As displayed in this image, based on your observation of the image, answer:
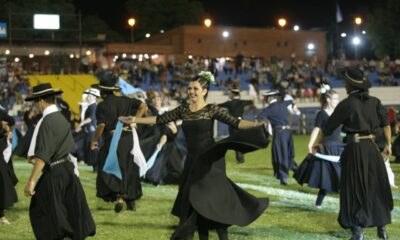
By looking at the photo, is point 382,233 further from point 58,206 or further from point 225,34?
point 225,34

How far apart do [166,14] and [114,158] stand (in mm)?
78649

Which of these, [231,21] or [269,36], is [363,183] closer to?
[269,36]

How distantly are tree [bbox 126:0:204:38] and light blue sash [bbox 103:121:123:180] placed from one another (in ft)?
253

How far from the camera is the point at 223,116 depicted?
743 cm

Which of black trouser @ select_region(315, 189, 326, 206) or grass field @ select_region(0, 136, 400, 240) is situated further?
black trouser @ select_region(315, 189, 326, 206)

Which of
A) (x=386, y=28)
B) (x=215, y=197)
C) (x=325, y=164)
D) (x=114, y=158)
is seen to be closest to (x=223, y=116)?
(x=215, y=197)

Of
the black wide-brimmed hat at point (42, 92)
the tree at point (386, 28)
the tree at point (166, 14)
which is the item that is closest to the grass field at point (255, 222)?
the black wide-brimmed hat at point (42, 92)

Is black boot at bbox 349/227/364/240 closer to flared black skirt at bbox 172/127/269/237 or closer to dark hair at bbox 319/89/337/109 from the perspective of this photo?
flared black skirt at bbox 172/127/269/237

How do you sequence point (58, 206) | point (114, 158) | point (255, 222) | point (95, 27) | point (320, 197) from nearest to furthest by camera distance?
point (58, 206), point (255, 222), point (114, 158), point (320, 197), point (95, 27)

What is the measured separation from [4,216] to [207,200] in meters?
4.57

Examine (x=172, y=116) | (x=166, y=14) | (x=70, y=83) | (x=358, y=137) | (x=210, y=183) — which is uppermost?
(x=166, y=14)

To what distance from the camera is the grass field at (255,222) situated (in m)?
8.87

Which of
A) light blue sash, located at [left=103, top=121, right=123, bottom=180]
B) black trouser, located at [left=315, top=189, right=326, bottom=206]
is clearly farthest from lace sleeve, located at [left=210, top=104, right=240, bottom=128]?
black trouser, located at [left=315, top=189, right=326, bottom=206]

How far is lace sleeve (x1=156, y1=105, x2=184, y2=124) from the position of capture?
7715 millimetres
